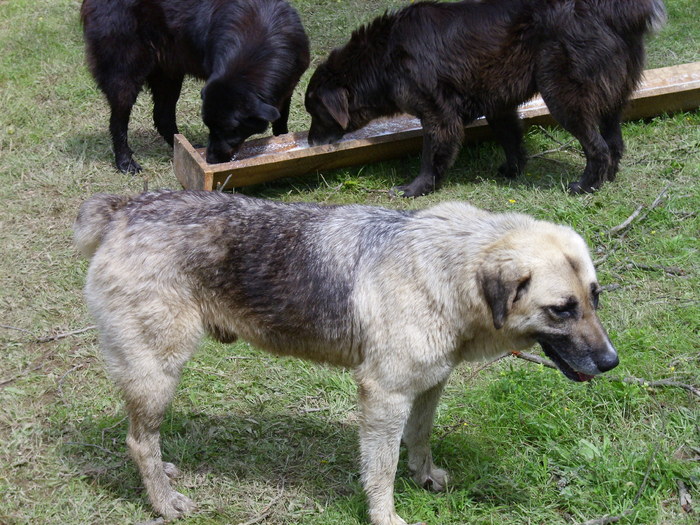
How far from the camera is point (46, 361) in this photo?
5176 mm

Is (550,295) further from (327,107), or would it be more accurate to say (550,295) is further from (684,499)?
(327,107)

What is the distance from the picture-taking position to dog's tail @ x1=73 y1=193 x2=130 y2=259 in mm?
3846

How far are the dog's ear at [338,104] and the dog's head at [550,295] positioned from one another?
4129mm

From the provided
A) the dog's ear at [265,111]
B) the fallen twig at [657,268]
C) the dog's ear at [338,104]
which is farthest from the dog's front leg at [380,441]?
the dog's ear at [338,104]

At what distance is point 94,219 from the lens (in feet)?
12.6

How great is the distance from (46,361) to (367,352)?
256cm

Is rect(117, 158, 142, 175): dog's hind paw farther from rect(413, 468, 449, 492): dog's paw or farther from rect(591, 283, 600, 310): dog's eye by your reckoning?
rect(591, 283, 600, 310): dog's eye

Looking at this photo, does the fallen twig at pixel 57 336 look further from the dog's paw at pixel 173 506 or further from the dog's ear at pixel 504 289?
the dog's ear at pixel 504 289

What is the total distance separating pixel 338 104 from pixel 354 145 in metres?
0.41

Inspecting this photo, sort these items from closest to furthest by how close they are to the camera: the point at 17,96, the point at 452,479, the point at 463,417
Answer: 1. the point at 452,479
2. the point at 463,417
3. the point at 17,96

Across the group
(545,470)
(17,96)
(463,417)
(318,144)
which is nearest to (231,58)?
(318,144)

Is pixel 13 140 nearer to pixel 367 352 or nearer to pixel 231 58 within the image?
pixel 231 58

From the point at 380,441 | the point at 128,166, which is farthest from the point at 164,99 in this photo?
the point at 380,441

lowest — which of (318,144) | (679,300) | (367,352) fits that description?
(679,300)
